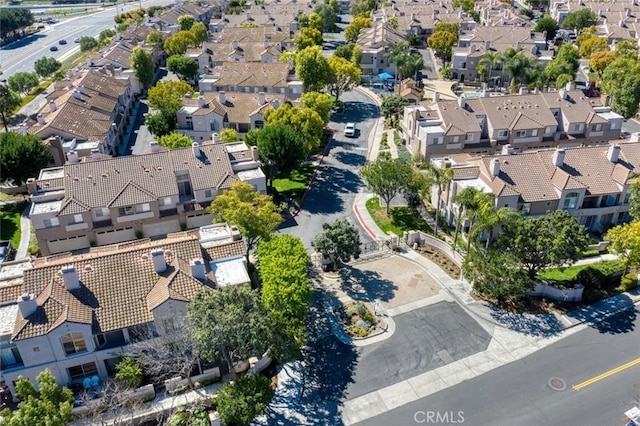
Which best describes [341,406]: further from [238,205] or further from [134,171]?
[134,171]

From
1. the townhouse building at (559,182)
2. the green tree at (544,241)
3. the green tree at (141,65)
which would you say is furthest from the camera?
the green tree at (141,65)

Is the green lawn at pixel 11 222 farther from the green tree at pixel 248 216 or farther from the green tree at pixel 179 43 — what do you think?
the green tree at pixel 179 43

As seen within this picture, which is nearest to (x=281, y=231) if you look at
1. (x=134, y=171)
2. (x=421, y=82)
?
(x=134, y=171)

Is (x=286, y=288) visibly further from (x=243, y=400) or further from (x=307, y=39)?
(x=307, y=39)

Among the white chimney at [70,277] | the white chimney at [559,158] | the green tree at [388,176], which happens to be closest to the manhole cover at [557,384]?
the green tree at [388,176]

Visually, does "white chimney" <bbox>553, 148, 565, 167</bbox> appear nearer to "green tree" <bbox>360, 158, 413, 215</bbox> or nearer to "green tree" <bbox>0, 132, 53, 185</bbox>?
"green tree" <bbox>360, 158, 413, 215</bbox>

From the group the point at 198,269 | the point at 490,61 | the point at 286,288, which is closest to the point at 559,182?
the point at 286,288

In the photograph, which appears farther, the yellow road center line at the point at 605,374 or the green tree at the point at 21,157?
the green tree at the point at 21,157
